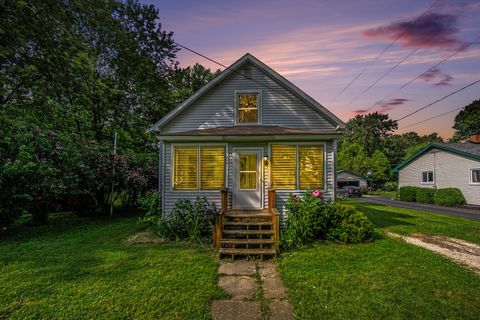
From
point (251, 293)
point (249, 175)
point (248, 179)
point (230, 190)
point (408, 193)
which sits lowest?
point (251, 293)

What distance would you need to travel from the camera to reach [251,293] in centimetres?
439

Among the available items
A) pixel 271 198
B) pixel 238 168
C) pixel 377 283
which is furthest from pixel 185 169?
pixel 377 283

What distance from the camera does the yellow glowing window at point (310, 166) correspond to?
868 cm

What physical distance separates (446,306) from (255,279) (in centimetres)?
325

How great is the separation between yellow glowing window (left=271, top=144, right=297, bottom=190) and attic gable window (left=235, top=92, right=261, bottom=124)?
1.89 metres

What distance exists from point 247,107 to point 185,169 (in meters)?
3.67

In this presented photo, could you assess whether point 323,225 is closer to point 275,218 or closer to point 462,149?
point 275,218

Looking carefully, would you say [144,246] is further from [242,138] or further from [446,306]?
[446,306]

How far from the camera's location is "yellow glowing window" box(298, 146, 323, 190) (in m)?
8.68

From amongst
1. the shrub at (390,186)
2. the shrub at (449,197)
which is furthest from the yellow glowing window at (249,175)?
the shrub at (390,186)

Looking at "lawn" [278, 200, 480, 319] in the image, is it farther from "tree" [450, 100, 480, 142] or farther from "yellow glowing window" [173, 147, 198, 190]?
"tree" [450, 100, 480, 142]

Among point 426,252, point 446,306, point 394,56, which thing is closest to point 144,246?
point 446,306

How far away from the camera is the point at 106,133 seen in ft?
59.0

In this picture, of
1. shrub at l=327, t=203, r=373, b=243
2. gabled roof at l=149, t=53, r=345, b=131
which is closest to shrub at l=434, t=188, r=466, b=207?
gabled roof at l=149, t=53, r=345, b=131
